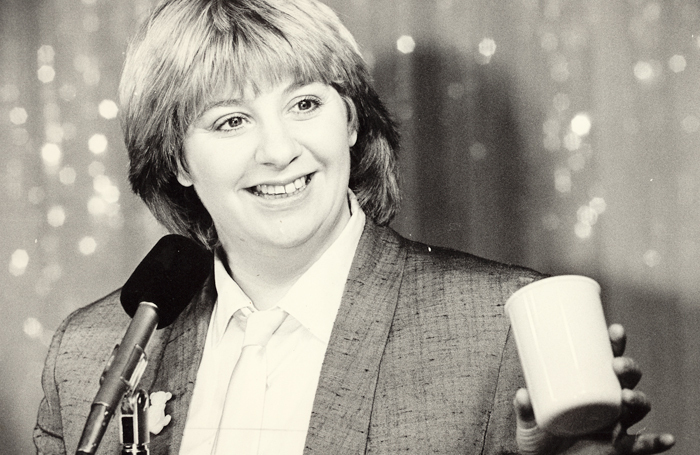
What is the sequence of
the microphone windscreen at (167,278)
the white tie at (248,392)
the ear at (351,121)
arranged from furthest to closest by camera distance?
1. the ear at (351,121)
2. the white tie at (248,392)
3. the microphone windscreen at (167,278)

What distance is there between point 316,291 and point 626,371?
0.58 metres

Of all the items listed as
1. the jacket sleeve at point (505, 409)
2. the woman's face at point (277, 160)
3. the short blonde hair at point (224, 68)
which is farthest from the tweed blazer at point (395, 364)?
the short blonde hair at point (224, 68)

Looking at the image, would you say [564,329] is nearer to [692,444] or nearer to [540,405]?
[540,405]

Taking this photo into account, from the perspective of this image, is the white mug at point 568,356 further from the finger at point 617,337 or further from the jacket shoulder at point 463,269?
the jacket shoulder at point 463,269

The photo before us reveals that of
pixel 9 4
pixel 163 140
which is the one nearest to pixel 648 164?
pixel 163 140

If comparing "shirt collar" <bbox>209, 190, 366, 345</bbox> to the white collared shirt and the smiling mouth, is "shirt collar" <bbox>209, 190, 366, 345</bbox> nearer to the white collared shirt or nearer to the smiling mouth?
the white collared shirt

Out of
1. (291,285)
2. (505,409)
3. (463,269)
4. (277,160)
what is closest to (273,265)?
(291,285)

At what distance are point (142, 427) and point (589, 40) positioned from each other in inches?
41.5

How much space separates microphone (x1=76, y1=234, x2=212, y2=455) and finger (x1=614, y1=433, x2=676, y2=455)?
485mm

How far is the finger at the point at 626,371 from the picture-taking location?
32.0 inches

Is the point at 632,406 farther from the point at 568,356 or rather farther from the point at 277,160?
the point at 277,160

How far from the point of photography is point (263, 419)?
1.24 m

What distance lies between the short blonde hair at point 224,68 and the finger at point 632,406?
68cm

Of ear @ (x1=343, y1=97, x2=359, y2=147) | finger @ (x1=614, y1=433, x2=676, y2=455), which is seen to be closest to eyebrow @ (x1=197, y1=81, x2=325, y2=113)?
ear @ (x1=343, y1=97, x2=359, y2=147)
